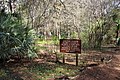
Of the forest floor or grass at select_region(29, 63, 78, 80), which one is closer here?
the forest floor

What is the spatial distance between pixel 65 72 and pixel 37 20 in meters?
6.74

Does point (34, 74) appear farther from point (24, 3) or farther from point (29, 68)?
point (24, 3)

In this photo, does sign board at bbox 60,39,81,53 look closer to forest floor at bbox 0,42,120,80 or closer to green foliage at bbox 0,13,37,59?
forest floor at bbox 0,42,120,80

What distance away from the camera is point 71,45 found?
Answer: 12.5m

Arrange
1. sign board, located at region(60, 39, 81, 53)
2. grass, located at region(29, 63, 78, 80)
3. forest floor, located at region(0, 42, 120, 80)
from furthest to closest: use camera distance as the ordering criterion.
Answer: sign board, located at region(60, 39, 81, 53), grass, located at region(29, 63, 78, 80), forest floor, located at region(0, 42, 120, 80)

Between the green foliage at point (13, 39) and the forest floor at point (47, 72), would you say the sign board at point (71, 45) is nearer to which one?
the forest floor at point (47, 72)

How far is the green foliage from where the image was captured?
10544mm

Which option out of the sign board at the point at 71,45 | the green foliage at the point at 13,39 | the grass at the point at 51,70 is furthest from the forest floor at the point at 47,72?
the sign board at the point at 71,45

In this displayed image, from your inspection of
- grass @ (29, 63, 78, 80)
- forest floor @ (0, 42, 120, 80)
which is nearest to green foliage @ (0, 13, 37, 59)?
forest floor @ (0, 42, 120, 80)

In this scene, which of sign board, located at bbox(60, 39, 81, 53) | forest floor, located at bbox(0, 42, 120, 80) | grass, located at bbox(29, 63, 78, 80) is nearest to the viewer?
forest floor, located at bbox(0, 42, 120, 80)

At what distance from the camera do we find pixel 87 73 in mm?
9938

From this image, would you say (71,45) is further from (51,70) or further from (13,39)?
(13,39)

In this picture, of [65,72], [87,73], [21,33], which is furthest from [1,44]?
[87,73]

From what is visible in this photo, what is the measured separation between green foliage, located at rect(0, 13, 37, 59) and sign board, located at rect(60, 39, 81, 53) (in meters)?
1.72
